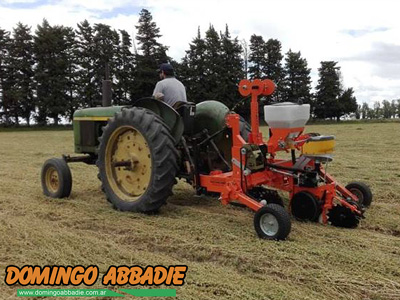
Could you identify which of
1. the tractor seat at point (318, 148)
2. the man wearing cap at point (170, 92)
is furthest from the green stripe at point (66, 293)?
the man wearing cap at point (170, 92)

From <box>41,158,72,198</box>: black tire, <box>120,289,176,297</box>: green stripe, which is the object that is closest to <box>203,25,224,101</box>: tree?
<box>41,158,72,198</box>: black tire

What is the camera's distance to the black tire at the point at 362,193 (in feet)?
15.9

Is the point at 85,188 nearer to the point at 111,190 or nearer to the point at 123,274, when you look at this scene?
the point at 111,190

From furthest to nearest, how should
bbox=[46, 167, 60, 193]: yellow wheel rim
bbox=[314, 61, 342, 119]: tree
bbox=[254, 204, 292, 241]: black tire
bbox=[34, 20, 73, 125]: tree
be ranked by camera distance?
bbox=[314, 61, 342, 119]: tree → bbox=[34, 20, 73, 125]: tree → bbox=[46, 167, 60, 193]: yellow wheel rim → bbox=[254, 204, 292, 241]: black tire

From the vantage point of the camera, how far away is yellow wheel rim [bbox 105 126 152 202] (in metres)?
4.80

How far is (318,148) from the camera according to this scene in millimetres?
4020

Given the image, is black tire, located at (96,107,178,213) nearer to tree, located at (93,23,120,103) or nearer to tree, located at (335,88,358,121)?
tree, located at (93,23,120,103)

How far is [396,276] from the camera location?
2.88 m

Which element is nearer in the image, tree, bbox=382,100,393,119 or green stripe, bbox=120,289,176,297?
green stripe, bbox=120,289,176,297

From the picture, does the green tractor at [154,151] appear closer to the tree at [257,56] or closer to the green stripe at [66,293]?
the green stripe at [66,293]

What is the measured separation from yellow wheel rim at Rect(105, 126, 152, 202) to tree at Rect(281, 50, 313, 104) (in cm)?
4338

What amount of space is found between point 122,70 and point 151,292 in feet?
148

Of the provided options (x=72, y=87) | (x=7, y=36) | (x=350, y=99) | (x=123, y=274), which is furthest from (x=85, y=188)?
(x=350, y=99)

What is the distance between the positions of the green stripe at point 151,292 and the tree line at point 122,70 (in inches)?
1518
